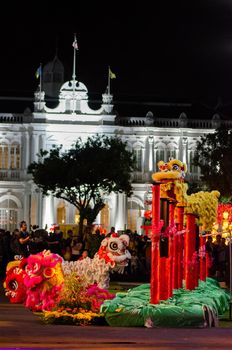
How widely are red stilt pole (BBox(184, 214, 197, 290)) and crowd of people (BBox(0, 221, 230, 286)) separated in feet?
21.0

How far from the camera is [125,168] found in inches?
2869

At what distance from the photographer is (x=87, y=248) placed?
34.9m

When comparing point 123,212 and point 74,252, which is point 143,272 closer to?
point 74,252

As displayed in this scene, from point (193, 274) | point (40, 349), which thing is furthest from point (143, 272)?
point (40, 349)

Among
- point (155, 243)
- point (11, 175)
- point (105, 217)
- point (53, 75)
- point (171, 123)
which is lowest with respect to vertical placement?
point (155, 243)

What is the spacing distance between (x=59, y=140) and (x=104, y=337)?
70633mm

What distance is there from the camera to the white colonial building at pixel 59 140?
280 ft

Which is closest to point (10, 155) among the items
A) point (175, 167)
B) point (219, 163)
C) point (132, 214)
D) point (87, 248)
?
point (132, 214)

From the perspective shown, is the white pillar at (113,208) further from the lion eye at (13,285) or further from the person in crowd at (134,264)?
the lion eye at (13,285)

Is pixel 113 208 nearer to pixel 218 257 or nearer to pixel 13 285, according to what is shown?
pixel 218 257

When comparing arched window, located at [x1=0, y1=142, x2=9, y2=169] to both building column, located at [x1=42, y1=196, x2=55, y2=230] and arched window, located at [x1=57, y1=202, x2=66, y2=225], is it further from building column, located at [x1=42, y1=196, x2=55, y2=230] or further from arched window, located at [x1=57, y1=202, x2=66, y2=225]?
arched window, located at [x1=57, y1=202, x2=66, y2=225]

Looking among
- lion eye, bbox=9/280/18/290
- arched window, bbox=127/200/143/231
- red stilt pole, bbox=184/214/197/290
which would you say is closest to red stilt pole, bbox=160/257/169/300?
red stilt pole, bbox=184/214/197/290

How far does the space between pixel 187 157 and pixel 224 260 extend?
2228 inches

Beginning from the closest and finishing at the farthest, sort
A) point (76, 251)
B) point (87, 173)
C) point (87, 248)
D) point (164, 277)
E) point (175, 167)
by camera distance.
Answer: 1. point (164, 277)
2. point (175, 167)
3. point (76, 251)
4. point (87, 248)
5. point (87, 173)
